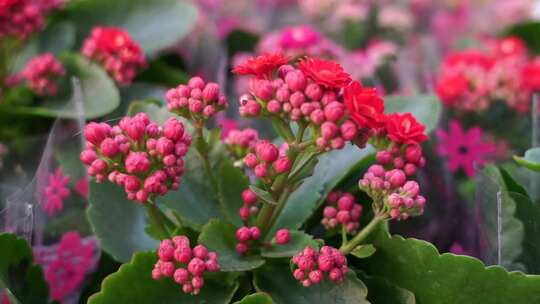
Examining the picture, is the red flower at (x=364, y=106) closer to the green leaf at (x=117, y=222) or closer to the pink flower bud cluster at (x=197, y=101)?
the pink flower bud cluster at (x=197, y=101)

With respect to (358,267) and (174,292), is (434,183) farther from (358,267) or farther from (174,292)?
(174,292)

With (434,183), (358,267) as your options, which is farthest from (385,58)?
(358,267)

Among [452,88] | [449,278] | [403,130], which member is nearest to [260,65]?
[403,130]

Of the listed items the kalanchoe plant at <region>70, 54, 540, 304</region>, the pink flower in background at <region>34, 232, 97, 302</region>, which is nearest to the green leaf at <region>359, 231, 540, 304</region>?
the kalanchoe plant at <region>70, 54, 540, 304</region>

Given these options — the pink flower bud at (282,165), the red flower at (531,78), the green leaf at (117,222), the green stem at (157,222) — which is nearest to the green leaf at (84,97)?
the green leaf at (117,222)

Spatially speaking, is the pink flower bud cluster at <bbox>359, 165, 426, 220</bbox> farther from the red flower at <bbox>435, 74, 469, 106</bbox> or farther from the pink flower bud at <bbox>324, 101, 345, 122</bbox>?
the red flower at <bbox>435, 74, 469, 106</bbox>

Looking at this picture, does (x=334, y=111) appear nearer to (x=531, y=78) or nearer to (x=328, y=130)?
(x=328, y=130)
